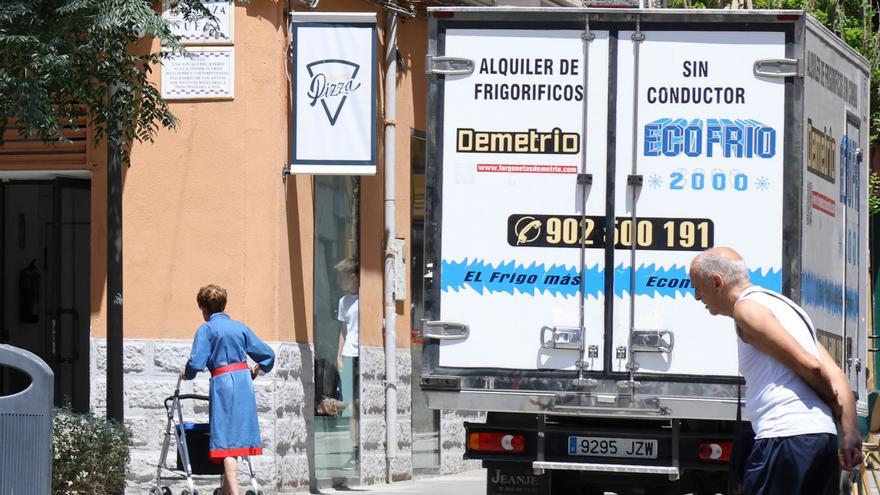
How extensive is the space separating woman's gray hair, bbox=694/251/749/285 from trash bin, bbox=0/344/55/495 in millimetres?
2987

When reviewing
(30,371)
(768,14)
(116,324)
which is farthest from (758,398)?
(116,324)

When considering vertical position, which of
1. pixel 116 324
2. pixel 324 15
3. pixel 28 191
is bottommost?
pixel 116 324

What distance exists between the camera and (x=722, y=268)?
7012 millimetres

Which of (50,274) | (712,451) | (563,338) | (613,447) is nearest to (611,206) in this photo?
(563,338)

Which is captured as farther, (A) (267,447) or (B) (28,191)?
(B) (28,191)

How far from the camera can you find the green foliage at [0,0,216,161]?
11172mm

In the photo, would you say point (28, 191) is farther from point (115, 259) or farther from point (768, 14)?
point (768, 14)

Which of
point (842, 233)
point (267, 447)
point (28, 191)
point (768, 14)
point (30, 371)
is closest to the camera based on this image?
point (30, 371)

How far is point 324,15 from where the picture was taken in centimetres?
1507

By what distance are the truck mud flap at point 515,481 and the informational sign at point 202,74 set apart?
5.10 m

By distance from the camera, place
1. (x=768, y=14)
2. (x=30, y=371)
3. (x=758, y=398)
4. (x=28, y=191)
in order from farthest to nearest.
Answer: (x=28, y=191) < (x=768, y=14) < (x=30, y=371) < (x=758, y=398)

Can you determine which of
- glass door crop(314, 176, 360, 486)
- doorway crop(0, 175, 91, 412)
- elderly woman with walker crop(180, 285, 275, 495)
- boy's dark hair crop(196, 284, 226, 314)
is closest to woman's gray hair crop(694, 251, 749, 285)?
elderly woman with walker crop(180, 285, 275, 495)

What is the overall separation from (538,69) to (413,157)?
23.8 ft

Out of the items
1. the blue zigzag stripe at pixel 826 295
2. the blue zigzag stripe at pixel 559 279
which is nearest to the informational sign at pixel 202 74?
the blue zigzag stripe at pixel 559 279
